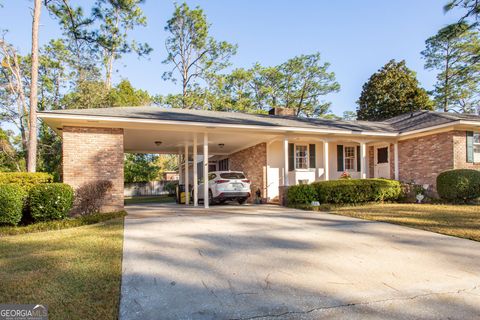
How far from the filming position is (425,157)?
13.6m

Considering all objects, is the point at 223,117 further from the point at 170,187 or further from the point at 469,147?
the point at 170,187

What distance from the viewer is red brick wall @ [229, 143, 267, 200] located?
1487cm

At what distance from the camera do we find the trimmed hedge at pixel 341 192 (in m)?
11.6

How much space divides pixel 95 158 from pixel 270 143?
25.0 ft

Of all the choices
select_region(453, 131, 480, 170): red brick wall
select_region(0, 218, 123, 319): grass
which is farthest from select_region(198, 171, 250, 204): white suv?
select_region(453, 131, 480, 170): red brick wall

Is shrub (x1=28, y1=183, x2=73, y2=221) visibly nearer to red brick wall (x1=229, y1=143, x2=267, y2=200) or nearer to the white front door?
red brick wall (x1=229, y1=143, x2=267, y2=200)

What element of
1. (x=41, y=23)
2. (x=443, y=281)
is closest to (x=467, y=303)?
(x=443, y=281)

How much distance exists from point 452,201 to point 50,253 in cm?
1273

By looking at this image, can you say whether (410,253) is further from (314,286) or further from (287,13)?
(287,13)

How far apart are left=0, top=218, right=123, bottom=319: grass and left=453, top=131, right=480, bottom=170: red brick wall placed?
41.9 ft

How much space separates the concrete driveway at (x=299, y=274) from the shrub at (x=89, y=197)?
383 centimetres

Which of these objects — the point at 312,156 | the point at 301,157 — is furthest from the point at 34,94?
the point at 312,156

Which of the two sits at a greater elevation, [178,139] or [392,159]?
[178,139]

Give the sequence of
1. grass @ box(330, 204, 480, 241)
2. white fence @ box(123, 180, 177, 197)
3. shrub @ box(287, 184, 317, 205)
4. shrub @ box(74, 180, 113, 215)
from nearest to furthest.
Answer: grass @ box(330, 204, 480, 241), shrub @ box(74, 180, 113, 215), shrub @ box(287, 184, 317, 205), white fence @ box(123, 180, 177, 197)
